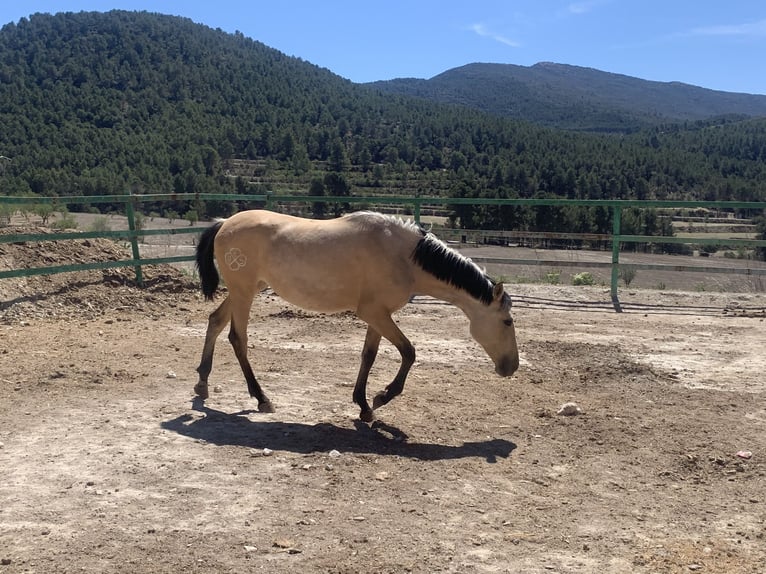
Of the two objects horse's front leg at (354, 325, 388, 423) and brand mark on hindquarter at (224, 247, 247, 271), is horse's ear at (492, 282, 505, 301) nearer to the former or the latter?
horse's front leg at (354, 325, 388, 423)

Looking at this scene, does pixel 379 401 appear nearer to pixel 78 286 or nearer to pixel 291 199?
pixel 78 286

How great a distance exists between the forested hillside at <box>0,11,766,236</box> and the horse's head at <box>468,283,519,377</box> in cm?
1325

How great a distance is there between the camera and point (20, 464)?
411cm

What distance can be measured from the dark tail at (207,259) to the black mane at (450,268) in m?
2.13

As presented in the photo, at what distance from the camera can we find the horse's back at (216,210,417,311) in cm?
544

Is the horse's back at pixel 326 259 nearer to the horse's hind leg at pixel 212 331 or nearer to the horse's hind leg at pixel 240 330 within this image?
the horse's hind leg at pixel 240 330

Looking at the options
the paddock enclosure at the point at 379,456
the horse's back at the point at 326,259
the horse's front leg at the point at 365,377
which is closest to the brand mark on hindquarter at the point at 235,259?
Result: the horse's back at the point at 326,259

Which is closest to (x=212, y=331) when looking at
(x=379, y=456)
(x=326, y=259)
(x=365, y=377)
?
(x=326, y=259)

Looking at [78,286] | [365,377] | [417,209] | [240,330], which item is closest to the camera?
[365,377]

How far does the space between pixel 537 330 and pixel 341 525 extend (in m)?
6.29

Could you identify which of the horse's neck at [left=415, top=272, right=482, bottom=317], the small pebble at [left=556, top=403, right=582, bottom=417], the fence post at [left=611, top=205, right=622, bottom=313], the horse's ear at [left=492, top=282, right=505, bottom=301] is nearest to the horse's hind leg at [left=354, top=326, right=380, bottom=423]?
the horse's neck at [left=415, top=272, right=482, bottom=317]

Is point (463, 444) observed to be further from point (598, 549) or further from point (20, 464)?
point (20, 464)

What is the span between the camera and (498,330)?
5.55 meters

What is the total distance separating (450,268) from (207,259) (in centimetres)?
251
